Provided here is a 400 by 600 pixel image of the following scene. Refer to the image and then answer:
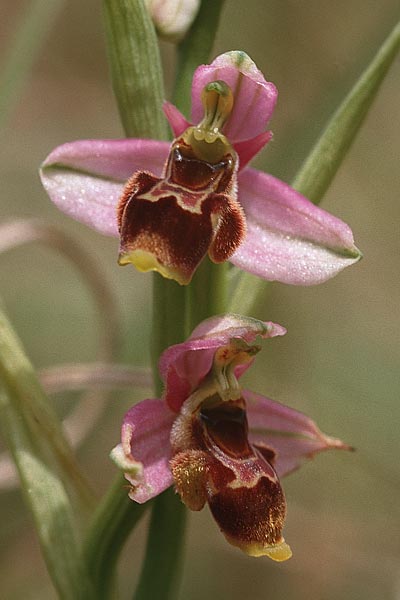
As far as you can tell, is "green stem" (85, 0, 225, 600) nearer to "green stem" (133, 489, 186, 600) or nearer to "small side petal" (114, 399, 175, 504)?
"green stem" (133, 489, 186, 600)

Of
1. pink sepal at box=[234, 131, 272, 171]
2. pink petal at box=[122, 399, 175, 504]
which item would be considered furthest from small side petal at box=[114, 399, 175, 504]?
pink sepal at box=[234, 131, 272, 171]

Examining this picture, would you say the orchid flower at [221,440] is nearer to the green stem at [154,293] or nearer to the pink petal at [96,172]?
the green stem at [154,293]

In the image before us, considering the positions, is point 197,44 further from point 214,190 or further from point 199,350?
point 199,350

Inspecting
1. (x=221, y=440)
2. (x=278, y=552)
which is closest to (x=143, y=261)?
(x=221, y=440)

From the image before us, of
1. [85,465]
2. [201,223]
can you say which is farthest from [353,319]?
[201,223]

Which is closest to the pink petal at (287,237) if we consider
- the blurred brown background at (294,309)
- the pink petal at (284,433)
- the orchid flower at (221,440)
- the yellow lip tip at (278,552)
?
the orchid flower at (221,440)

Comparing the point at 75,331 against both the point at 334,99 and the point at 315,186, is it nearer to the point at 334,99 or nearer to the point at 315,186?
the point at 334,99
